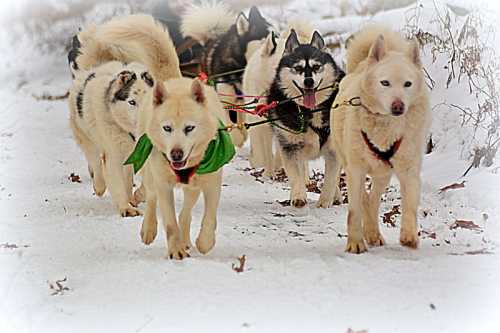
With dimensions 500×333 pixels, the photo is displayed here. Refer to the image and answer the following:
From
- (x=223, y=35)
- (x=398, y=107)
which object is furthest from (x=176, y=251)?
(x=223, y=35)

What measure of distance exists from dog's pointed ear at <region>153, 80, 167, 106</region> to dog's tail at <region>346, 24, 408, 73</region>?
1.29 meters

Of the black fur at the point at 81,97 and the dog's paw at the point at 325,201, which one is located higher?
the black fur at the point at 81,97

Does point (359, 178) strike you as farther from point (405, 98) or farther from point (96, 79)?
point (96, 79)

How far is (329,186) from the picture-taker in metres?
5.52

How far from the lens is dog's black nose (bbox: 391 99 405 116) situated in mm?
3719

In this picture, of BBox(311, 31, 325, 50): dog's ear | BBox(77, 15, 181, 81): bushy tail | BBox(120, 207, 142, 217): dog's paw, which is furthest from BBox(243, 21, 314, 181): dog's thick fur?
BBox(77, 15, 181, 81): bushy tail

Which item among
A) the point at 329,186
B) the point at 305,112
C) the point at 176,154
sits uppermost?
the point at 176,154

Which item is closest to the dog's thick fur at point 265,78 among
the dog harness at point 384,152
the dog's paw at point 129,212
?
the dog's paw at point 129,212

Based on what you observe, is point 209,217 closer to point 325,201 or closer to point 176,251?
point 176,251

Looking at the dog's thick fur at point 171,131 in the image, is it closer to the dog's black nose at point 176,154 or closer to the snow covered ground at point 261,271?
the dog's black nose at point 176,154

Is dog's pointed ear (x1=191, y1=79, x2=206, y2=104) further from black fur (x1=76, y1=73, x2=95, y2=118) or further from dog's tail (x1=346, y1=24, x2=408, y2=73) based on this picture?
black fur (x1=76, y1=73, x2=95, y2=118)

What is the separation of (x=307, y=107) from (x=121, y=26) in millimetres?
1866

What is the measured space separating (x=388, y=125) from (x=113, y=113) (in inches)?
85.1

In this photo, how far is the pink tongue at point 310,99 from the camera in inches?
220
